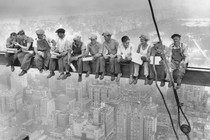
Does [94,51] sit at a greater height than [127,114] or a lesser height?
greater

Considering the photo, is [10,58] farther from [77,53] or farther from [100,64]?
[100,64]

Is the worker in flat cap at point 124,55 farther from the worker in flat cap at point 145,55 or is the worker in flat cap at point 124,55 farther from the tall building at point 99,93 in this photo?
the tall building at point 99,93

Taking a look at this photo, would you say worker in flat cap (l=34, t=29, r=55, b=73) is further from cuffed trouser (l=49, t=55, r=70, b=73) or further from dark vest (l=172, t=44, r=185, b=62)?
dark vest (l=172, t=44, r=185, b=62)

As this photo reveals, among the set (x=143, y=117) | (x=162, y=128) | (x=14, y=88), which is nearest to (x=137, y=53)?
(x=143, y=117)

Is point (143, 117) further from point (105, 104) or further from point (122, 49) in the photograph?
point (122, 49)

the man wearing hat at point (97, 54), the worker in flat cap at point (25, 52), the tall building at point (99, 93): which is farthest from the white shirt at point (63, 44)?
the tall building at point (99, 93)

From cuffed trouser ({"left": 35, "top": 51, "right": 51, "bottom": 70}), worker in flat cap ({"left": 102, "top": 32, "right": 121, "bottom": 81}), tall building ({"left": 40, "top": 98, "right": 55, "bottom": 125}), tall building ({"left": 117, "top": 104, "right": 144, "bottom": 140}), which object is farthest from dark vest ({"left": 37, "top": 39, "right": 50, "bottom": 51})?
tall building ({"left": 40, "top": 98, "right": 55, "bottom": 125})
